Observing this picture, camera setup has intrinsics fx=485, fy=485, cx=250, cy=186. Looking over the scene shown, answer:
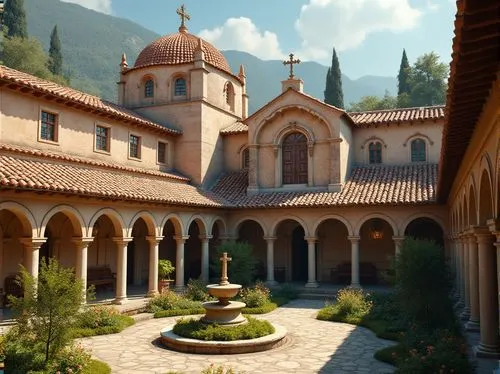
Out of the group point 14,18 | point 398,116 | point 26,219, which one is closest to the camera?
point 26,219

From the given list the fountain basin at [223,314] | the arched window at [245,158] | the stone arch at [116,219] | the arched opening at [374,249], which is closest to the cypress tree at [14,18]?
the arched window at [245,158]

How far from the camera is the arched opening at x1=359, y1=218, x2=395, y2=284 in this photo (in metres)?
25.6

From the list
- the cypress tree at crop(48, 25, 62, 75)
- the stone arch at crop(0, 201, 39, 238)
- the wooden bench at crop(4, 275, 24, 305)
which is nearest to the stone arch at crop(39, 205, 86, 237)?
the stone arch at crop(0, 201, 39, 238)

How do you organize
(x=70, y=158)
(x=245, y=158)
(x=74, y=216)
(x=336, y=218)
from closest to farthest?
(x=74, y=216)
(x=70, y=158)
(x=336, y=218)
(x=245, y=158)

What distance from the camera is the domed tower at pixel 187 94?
2783cm

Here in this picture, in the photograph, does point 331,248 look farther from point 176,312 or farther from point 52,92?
point 52,92

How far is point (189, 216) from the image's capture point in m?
23.3

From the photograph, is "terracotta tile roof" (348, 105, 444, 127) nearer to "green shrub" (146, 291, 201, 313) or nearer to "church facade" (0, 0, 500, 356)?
"church facade" (0, 0, 500, 356)

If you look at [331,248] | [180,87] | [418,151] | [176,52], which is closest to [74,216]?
[180,87]

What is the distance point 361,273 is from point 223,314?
13.4 metres

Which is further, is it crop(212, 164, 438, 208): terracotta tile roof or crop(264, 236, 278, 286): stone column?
crop(264, 236, 278, 286): stone column

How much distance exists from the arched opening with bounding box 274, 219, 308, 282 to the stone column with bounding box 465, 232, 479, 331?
1365cm

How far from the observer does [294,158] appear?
26766 millimetres

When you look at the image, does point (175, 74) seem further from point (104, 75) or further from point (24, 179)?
point (104, 75)
